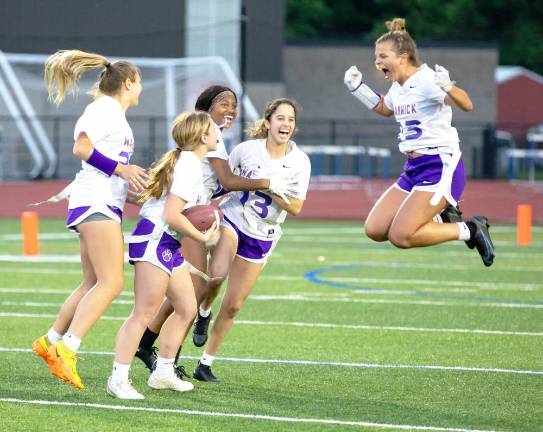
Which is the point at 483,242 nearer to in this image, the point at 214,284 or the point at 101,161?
the point at 214,284

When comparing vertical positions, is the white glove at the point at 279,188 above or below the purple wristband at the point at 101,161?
below

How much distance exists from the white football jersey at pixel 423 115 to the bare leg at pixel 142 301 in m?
2.43

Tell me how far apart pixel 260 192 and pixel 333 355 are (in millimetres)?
1525

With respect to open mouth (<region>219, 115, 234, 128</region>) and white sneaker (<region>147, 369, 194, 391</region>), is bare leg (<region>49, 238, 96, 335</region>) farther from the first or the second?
open mouth (<region>219, 115, 234, 128</region>)

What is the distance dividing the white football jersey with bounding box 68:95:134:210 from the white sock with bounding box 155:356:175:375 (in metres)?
0.92

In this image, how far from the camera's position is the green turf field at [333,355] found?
6746mm

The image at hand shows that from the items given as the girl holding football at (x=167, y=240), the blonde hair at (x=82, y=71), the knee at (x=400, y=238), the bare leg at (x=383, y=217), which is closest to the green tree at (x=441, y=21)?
the bare leg at (x=383, y=217)

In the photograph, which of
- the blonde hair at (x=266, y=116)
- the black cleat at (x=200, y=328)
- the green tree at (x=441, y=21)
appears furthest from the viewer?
the green tree at (x=441, y=21)

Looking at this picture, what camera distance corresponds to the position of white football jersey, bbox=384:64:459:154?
870cm

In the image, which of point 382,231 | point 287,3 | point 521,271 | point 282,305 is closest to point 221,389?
point 382,231

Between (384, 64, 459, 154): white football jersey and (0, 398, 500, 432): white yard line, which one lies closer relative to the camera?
(0, 398, 500, 432): white yard line

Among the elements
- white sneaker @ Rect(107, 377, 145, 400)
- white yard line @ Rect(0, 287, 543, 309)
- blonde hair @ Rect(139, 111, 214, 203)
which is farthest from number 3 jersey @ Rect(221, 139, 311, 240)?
white yard line @ Rect(0, 287, 543, 309)

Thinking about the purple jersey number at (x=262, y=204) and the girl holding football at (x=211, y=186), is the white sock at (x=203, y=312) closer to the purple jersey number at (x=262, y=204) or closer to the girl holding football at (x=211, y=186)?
the girl holding football at (x=211, y=186)

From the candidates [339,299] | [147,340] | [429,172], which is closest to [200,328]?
[147,340]
